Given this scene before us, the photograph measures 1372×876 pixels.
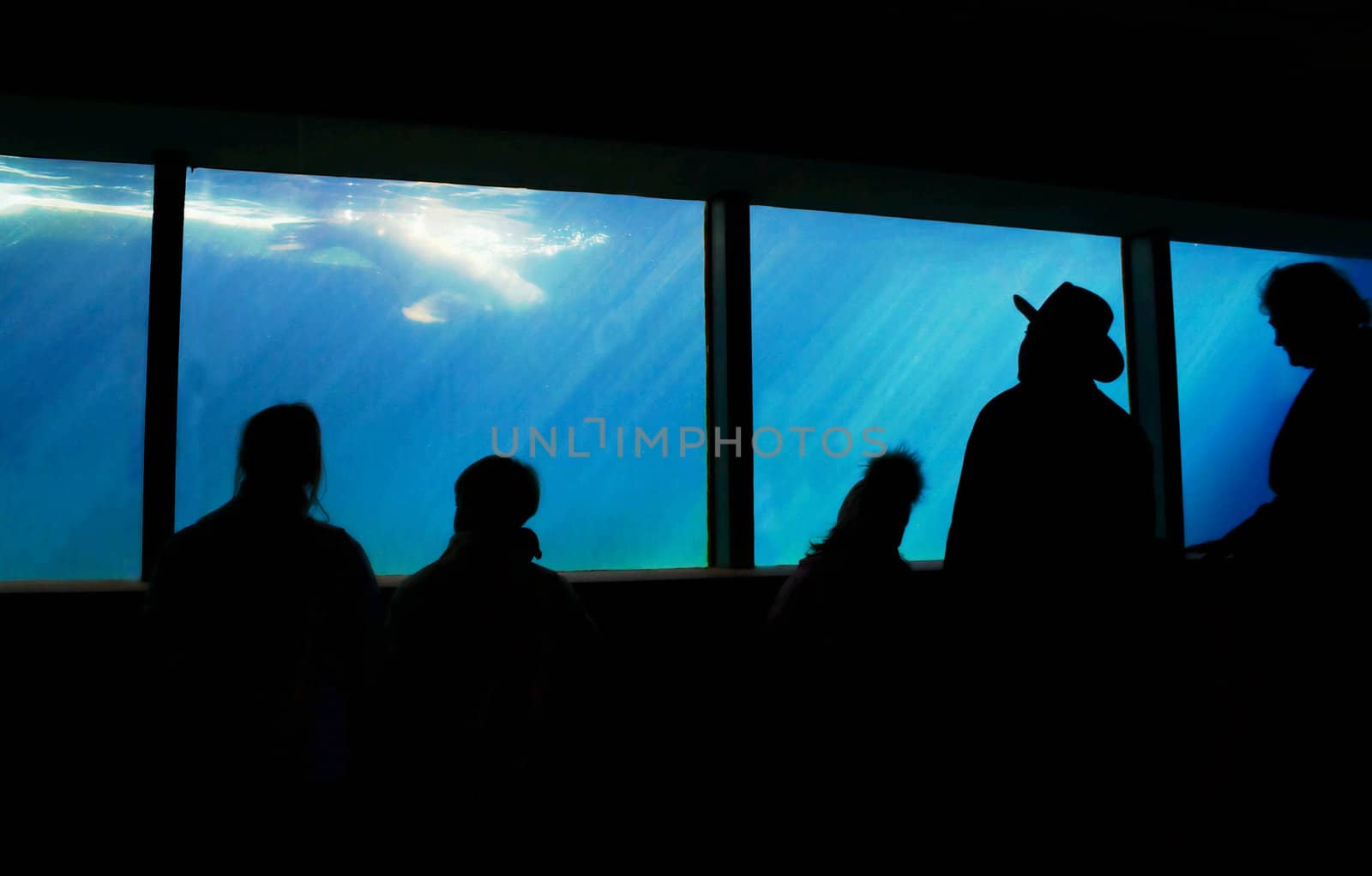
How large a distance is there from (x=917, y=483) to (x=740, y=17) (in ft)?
7.10

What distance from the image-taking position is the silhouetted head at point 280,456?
1654 millimetres

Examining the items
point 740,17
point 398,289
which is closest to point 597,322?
point 398,289

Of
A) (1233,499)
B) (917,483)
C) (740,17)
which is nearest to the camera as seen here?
(917,483)

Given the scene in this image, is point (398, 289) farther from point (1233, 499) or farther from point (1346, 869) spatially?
point (1233, 499)

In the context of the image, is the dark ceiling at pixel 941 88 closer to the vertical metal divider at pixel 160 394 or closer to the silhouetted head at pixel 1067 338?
the vertical metal divider at pixel 160 394

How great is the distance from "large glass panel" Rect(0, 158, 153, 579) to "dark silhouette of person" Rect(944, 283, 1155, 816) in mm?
3312

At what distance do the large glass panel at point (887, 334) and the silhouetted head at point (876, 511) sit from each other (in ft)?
6.34

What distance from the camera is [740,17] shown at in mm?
3334

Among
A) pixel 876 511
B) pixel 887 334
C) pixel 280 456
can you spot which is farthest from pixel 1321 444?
pixel 887 334

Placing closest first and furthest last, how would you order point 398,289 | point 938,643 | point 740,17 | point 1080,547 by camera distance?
point 1080,547 → point 938,643 → point 740,17 → point 398,289

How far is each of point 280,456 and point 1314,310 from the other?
2215 mm

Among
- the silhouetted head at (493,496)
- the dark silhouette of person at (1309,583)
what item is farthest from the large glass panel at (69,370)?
the dark silhouette of person at (1309,583)

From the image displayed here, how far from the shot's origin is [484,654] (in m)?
1.75

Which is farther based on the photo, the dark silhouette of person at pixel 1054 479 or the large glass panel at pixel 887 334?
the large glass panel at pixel 887 334
